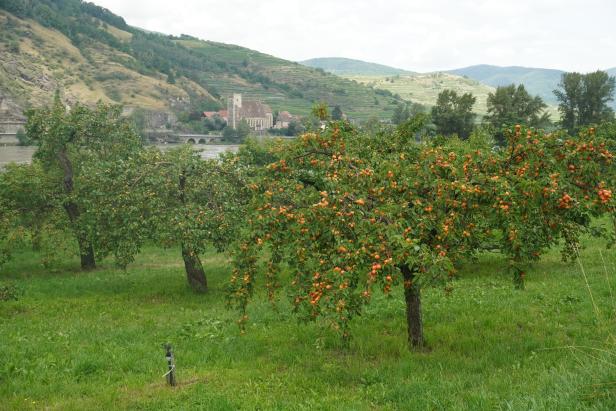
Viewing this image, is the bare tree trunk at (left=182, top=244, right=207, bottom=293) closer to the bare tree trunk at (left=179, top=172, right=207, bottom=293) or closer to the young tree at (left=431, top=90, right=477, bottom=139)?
the bare tree trunk at (left=179, top=172, right=207, bottom=293)

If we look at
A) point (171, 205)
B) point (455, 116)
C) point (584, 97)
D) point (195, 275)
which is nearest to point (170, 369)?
point (171, 205)

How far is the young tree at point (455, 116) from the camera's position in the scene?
7462 centimetres

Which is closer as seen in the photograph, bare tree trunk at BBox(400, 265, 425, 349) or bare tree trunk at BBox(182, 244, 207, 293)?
bare tree trunk at BBox(400, 265, 425, 349)

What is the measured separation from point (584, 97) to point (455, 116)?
18.4m

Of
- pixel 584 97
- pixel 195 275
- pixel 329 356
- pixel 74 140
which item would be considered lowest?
pixel 195 275

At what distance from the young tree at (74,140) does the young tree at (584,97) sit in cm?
6291

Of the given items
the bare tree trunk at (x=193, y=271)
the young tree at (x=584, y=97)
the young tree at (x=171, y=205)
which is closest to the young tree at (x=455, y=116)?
the young tree at (x=584, y=97)

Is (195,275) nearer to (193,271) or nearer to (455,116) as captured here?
(193,271)

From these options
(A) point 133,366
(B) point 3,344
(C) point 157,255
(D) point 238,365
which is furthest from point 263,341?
(C) point 157,255

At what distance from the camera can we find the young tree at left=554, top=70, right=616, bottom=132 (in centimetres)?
7331

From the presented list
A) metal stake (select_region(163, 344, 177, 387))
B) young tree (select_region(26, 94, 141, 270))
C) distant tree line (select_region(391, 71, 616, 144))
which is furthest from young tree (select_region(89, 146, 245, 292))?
distant tree line (select_region(391, 71, 616, 144))

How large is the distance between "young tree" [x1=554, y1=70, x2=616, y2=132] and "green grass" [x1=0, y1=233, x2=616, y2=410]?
200 ft

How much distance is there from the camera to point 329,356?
12.9 m

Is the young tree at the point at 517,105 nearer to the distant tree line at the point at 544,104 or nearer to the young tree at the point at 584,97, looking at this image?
the distant tree line at the point at 544,104
